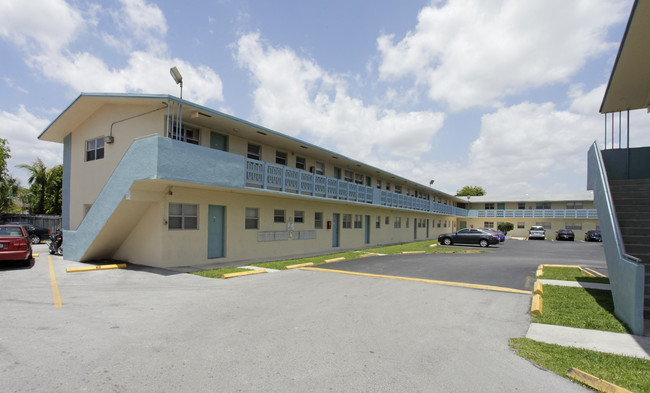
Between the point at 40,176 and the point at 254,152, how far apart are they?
32549 millimetres

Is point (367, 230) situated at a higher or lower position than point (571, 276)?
higher

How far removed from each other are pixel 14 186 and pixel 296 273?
3784 cm

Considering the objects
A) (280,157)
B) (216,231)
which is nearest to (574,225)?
(280,157)

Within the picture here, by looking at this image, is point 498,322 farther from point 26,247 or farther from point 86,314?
point 26,247

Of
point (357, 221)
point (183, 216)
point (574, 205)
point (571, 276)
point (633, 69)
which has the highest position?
point (633, 69)

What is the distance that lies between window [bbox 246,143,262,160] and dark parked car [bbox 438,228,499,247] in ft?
69.7

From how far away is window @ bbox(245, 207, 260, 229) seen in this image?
1659 cm

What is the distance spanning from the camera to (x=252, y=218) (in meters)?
16.9

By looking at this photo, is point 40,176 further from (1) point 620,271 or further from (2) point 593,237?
(2) point 593,237

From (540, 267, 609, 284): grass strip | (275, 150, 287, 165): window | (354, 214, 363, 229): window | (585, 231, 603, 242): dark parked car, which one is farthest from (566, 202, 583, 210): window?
(275, 150, 287, 165): window

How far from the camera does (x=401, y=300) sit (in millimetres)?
8430

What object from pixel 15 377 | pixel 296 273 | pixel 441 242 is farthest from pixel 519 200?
pixel 15 377

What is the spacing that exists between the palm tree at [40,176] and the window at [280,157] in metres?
32.2

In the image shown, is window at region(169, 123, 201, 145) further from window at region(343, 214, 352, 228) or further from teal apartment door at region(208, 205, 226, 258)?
window at region(343, 214, 352, 228)
